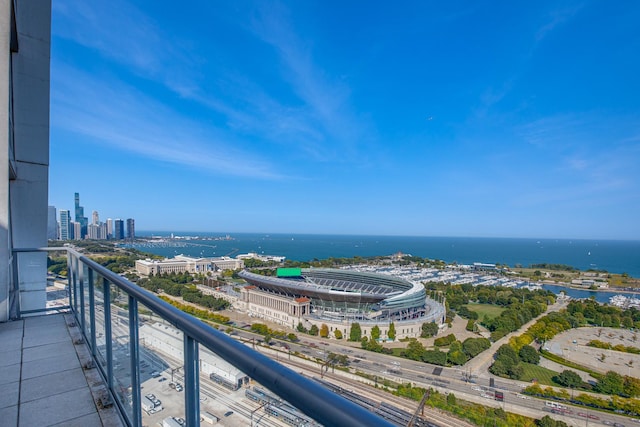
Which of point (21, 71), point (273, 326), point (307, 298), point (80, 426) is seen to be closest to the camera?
point (80, 426)

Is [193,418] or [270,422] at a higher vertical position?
[270,422]

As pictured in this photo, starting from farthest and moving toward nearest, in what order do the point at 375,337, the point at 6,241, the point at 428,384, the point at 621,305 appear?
the point at 621,305, the point at 375,337, the point at 428,384, the point at 6,241

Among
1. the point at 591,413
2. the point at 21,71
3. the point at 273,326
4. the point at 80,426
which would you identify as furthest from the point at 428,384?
the point at 21,71

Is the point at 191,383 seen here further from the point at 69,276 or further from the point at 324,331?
the point at 324,331

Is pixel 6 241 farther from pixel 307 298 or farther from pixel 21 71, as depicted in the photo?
pixel 307 298

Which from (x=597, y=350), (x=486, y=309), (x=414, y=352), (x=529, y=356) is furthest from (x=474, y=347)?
(x=486, y=309)

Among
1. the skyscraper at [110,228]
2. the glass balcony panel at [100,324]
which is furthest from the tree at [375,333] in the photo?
the skyscraper at [110,228]
